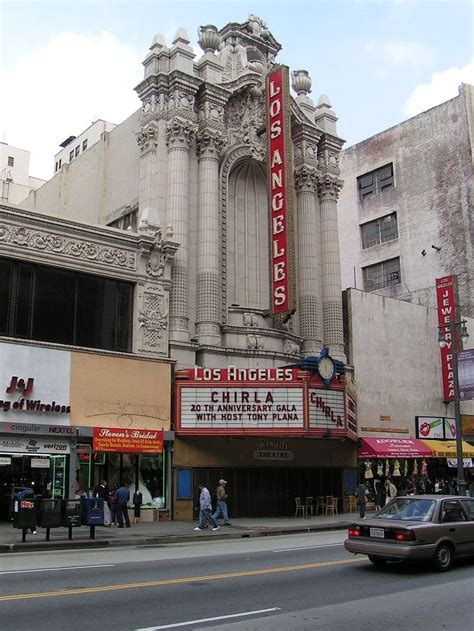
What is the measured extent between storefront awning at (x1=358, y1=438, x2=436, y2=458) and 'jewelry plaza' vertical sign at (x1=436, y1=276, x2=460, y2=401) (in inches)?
168

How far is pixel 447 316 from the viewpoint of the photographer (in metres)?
39.7

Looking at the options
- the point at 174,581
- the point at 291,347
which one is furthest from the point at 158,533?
the point at 291,347

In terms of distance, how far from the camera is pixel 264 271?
33.7 m

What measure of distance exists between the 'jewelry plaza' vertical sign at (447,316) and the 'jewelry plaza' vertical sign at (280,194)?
12.7 m

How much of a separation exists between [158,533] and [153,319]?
9.40 metres

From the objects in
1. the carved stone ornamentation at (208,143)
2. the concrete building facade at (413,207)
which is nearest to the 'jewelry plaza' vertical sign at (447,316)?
the concrete building facade at (413,207)

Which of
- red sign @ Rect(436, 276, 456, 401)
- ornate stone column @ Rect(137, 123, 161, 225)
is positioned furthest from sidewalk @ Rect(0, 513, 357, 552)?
red sign @ Rect(436, 276, 456, 401)

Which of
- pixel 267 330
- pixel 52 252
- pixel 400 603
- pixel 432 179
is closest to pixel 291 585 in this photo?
pixel 400 603

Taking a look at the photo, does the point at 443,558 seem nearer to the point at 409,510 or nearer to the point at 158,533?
the point at 409,510

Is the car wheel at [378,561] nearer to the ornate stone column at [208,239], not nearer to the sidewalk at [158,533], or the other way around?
the sidewalk at [158,533]

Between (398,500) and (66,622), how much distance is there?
7.72 metres

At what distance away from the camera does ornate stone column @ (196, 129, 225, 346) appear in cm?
2980

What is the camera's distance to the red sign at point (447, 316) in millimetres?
39219

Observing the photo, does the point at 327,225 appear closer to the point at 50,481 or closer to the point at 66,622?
the point at 50,481
